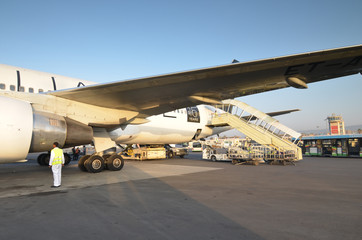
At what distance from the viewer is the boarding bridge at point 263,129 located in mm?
16461

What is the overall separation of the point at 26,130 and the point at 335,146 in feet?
90.4

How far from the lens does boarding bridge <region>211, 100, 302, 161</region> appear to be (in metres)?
16.5

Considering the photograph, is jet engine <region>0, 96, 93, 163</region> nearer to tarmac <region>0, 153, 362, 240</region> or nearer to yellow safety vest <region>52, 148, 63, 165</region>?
yellow safety vest <region>52, 148, 63, 165</region>

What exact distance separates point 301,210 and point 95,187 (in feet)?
18.2

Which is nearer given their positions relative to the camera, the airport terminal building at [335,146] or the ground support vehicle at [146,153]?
the ground support vehicle at [146,153]

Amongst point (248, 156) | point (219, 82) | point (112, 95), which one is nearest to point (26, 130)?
point (112, 95)

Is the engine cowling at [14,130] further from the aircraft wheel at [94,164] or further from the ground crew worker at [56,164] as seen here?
the aircraft wheel at [94,164]

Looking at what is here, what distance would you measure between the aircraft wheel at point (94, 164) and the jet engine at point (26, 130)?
2024mm

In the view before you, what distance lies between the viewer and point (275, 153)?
1609cm

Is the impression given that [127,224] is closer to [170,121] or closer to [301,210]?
[301,210]

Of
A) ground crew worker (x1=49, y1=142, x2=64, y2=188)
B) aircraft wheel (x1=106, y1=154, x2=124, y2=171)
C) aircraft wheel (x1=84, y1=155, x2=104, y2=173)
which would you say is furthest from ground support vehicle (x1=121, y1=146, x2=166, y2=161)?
ground crew worker (x1=49, y1=142, x2=64, y2=188)

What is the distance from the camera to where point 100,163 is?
408 inches

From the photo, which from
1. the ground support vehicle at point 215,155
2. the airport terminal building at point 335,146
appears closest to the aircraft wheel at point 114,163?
the ground support vehicle at point 215,155

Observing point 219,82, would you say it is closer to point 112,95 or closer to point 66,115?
point 112,95
